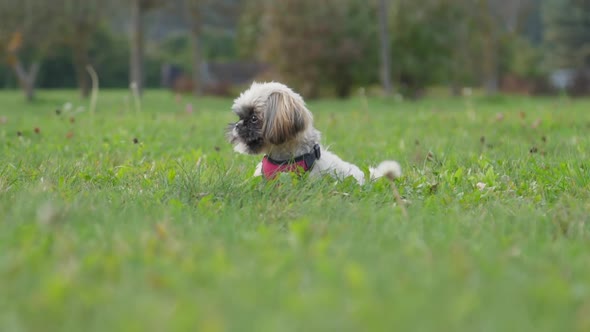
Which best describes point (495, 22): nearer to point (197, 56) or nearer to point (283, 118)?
point (197, 56)

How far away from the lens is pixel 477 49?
47.6m

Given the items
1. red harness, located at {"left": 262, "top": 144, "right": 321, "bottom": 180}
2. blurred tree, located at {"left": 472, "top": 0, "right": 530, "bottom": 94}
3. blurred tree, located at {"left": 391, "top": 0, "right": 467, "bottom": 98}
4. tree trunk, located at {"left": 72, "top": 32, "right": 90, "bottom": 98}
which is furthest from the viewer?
blurred tree, located at {"left": 472, "top": 0, "right": 530, "bottom": 94}

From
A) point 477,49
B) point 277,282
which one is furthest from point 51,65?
point 277,282

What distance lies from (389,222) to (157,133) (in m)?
6.19

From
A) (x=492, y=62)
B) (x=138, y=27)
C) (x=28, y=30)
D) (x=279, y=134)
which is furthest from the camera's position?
(x=492, y=62)

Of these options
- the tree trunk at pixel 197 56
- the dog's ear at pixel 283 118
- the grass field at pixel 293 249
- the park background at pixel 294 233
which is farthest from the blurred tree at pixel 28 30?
the grass field at pixel 293 249

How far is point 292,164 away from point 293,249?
221cm

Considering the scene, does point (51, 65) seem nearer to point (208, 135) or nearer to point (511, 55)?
point (511, 55)

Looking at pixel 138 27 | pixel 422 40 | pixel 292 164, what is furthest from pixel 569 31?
pixel 292 164

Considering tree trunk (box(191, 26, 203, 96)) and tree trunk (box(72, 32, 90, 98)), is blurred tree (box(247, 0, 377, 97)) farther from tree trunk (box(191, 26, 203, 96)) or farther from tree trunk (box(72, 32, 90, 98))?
tree trunk (box(72, 32, 90, 98))

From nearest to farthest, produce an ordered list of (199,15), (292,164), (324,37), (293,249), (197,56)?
(293,249) < (292,164) < (324,37) < (199,15) < (197,56)

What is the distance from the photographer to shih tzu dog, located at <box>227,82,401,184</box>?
5191 millimetres

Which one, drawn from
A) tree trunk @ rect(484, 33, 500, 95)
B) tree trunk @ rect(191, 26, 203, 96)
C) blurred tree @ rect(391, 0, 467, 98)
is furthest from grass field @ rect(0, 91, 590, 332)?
tree trunk @ rect(484, 33, 500, 95)

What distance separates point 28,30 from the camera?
27.1m
